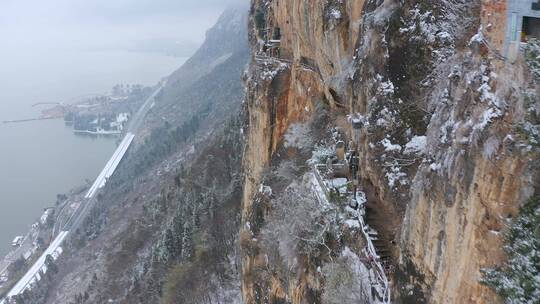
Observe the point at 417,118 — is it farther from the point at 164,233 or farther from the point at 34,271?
the point at 34,271

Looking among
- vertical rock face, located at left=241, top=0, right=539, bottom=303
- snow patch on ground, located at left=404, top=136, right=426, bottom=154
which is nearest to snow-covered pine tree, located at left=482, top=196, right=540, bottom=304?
vertical rock face, located at left=241, top=0, right=539, bottom=303

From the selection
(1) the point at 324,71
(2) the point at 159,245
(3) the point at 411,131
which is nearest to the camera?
(3) the point at 411,131

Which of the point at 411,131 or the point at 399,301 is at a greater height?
the point at 411,131

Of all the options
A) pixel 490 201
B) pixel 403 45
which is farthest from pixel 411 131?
pixel 490 201

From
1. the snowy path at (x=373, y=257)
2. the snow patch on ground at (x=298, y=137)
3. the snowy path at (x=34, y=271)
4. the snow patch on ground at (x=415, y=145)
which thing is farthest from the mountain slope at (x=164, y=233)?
the snow patch on ground at (x=415, y=145)

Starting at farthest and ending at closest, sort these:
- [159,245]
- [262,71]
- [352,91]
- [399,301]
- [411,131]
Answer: [159,245] < [262,71] < [352,91] < [411,131] < [399,301]

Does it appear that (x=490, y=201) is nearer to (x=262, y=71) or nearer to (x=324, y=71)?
(x=324, y=71)

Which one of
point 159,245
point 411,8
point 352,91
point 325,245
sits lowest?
point 159,245

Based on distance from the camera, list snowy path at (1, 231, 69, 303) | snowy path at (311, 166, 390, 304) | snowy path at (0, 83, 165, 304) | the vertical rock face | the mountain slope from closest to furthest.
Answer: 1. the vertical rock face
2. snowy path at (311, 166, 390, 304)
3. the mountain slope
4. snowy path at (1, 231, 69, 303)
5. snowy path at (0, 83, 165, 304)

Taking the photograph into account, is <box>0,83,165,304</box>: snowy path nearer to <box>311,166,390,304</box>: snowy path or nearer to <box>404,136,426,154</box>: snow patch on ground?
<box>311,166,390,304</box>: snowy path

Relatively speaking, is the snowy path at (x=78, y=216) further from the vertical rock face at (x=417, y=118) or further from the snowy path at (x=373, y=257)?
the snowy path at (x=373, y=257)
